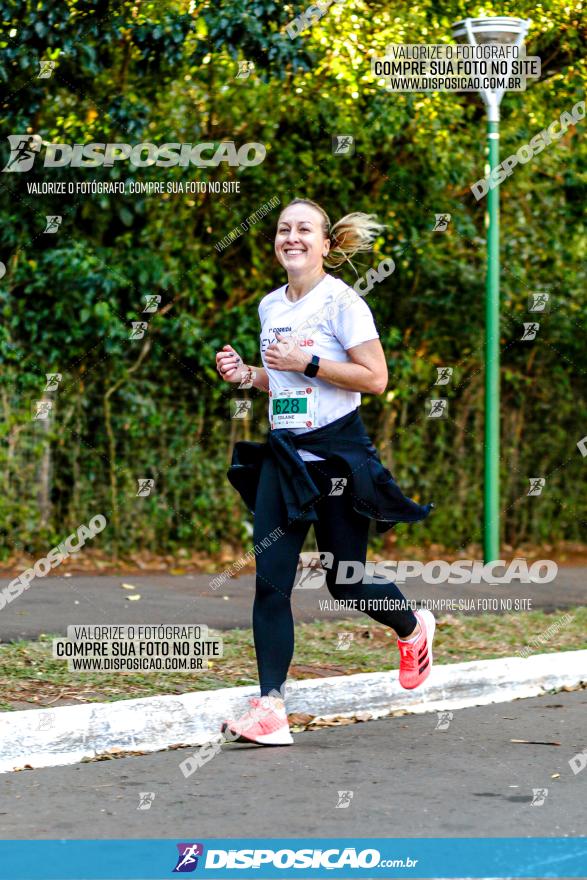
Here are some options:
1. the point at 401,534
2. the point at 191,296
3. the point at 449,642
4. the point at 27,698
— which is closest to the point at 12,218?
the point at 191,296

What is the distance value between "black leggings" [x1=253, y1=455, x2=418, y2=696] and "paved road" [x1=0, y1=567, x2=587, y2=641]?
2.28 metres

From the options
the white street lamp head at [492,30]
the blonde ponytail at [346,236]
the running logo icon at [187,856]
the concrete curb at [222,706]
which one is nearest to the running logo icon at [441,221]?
the white street lamp head at [492,30]

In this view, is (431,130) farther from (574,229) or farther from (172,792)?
(172,792)

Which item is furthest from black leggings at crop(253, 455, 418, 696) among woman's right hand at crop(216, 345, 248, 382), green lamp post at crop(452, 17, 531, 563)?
green lamp post at crop(452, 17, 531, 563)

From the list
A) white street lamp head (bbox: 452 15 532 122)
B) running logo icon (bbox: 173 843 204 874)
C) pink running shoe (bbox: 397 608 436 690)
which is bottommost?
running logo icon (bbox: 173 843 204 874)

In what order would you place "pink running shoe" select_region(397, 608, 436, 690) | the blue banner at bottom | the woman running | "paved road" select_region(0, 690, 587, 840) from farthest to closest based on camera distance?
1. "pink running shoe" select_region(397, 608, 436, 690)
2. the woman running
3. "paved road" select_region(0, 690, 587, 840)
4. the blue banner at bottom

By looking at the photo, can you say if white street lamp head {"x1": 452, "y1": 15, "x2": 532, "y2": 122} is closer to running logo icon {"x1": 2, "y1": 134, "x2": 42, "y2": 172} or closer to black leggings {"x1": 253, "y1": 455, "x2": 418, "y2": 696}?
running logo icon {"x1": 2, "y1": 134, "x2": 42, "y2": 172}

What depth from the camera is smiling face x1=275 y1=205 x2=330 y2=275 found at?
564 centimetres

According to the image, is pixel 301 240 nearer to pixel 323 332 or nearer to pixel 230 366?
pixel 323 332

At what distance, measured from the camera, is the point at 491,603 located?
9.45 m

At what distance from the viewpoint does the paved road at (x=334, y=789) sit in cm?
437

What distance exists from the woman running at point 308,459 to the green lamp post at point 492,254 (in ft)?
14.8

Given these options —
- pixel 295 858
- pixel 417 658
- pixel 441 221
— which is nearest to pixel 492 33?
pixel 441 221

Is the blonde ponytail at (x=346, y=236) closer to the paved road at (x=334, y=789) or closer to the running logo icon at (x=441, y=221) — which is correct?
the paved road at (x=334, y=789)
